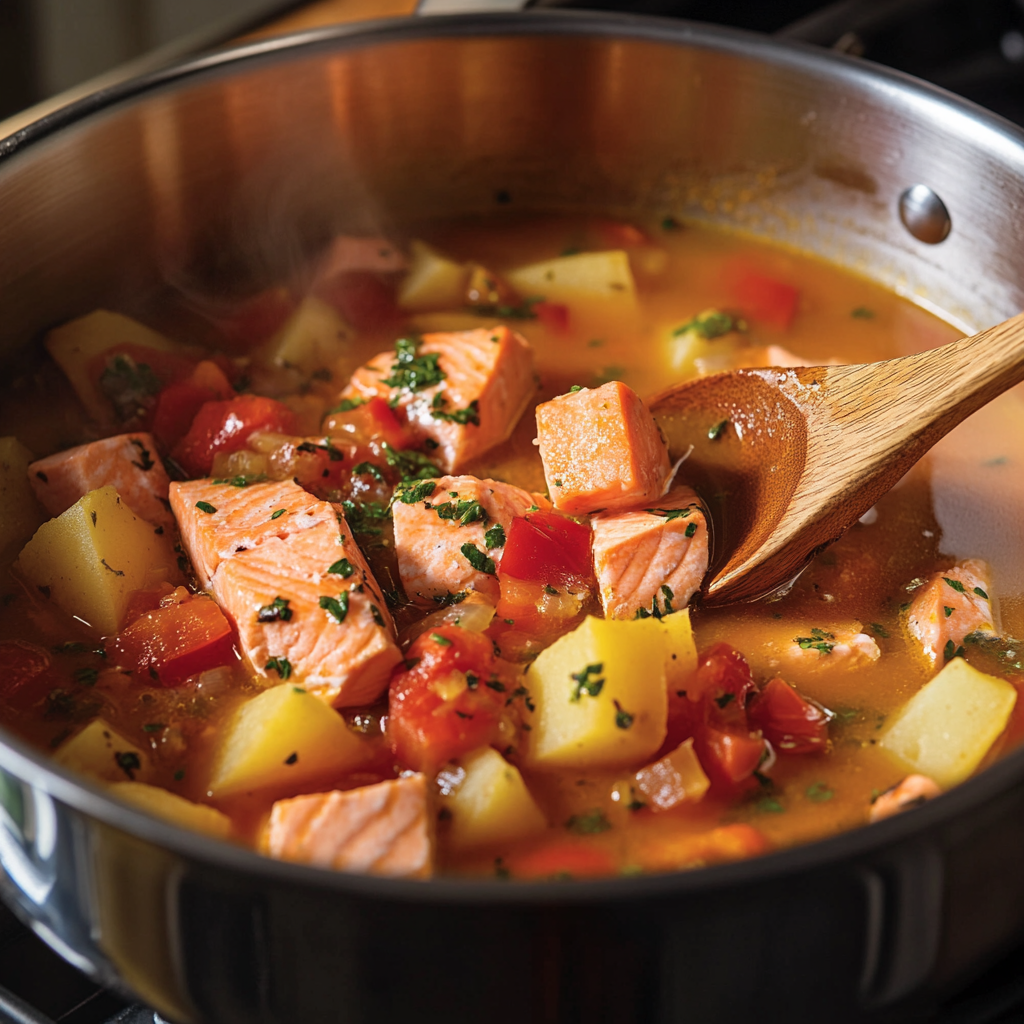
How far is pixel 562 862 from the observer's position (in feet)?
5.31

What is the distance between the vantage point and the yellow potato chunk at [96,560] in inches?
77.5

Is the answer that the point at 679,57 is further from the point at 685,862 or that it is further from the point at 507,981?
the point at 507,981

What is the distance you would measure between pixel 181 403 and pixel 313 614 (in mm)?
799

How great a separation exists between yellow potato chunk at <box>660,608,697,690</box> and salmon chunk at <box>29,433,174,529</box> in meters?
1.00

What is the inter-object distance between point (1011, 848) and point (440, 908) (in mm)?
647

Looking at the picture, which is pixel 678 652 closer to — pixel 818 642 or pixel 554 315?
pixel 818 642

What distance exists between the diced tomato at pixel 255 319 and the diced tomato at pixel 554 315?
1.97ft

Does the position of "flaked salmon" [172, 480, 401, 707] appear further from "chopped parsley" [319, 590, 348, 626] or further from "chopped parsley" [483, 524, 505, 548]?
"chopped parsley" [483, 524, 505, 548]

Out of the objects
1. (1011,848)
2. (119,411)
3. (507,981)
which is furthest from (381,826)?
(119,411)

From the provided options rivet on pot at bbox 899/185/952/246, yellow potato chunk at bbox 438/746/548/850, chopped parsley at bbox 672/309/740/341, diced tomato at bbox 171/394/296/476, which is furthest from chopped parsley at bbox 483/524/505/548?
rivet on pot at bbox 899/185/952/246

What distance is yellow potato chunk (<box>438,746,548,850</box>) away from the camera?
1.63 m

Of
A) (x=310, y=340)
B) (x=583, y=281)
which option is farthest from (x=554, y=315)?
(x=310, y=340)

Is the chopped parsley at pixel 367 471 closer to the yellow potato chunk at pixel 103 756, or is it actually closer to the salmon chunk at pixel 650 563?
the salmon chunk at pixel 650 563

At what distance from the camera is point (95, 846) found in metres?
1.18
